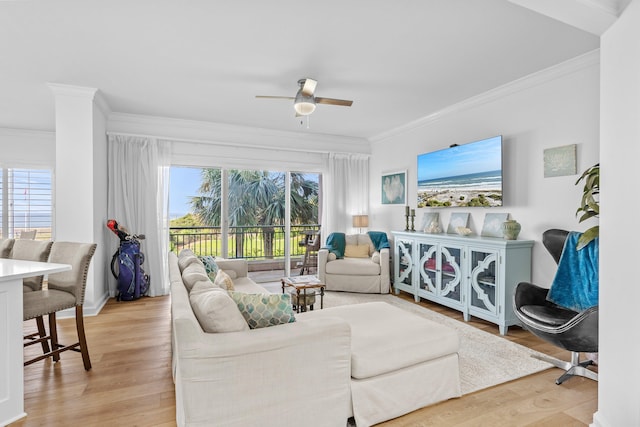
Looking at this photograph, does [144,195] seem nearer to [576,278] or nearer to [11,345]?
[11,345]

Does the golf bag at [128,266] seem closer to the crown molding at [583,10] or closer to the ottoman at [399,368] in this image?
the ottoman at [399,368]

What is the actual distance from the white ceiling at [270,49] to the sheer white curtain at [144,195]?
72 cm

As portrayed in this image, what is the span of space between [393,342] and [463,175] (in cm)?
274

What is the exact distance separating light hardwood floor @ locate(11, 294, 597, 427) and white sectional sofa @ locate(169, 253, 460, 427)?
0.20 m

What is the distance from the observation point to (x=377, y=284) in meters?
4.89

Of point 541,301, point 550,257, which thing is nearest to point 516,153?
point 550,257

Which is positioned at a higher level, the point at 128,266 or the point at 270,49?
the point at 270,49

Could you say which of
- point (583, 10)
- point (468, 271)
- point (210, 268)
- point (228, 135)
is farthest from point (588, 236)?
point (228, 135)

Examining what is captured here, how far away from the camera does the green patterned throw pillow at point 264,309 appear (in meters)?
1.78

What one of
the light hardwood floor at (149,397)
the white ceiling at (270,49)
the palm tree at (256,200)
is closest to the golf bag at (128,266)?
the palm tree at (256,200)

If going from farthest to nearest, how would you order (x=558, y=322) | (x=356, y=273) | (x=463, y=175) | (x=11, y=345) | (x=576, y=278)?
(x=356, y=273), (x=463, y=175), (x=576, y=278), (x=558, y=322), (x=11, y=345)

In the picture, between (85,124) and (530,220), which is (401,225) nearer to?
(530,220)

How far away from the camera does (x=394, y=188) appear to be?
5551 mm
